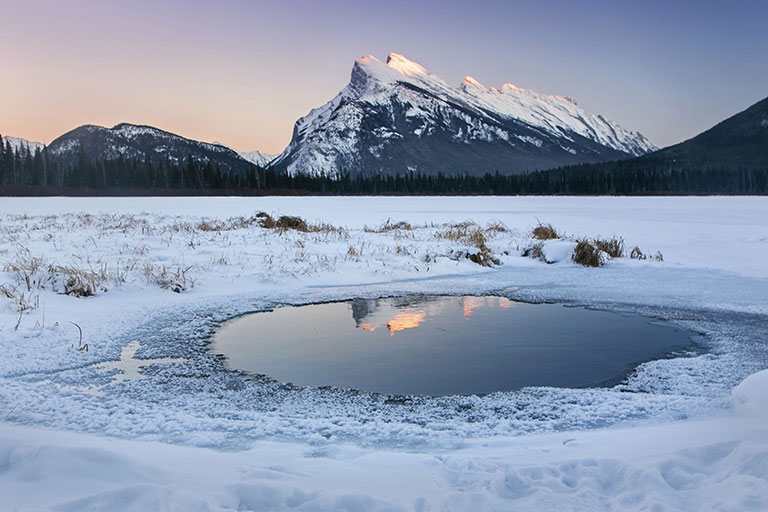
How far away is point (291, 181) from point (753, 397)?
12731 centimetres

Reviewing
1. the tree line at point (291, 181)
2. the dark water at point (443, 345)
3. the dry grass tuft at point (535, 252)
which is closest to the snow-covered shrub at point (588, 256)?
the dry grass tuft at point (535, 252)

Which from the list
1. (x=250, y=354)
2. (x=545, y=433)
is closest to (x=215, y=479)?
(x=545, y=433)

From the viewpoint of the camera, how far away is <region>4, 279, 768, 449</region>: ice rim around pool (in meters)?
4.02

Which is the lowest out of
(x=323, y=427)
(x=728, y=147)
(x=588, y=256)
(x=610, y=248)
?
(x=323, y=427)

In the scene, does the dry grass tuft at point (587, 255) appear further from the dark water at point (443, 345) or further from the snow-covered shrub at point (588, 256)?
the dark water at point (443, 345)

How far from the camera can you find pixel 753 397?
3900 mm

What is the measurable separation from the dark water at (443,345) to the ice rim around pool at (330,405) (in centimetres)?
33

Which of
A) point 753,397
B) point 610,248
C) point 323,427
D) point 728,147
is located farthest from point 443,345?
point 728,147

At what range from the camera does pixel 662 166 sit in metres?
153

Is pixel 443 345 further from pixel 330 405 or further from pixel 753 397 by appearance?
pixel 753 397

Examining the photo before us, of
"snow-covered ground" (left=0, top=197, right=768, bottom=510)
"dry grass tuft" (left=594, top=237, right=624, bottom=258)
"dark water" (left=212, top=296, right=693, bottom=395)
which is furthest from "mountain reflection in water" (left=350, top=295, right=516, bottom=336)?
"dry grass tuft" (left=594, top=237, right=624, bottom=258)

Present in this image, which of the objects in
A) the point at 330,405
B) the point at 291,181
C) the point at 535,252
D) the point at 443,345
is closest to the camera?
the point at 330,405

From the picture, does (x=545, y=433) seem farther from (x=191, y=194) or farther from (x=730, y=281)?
(x=191, y=194)

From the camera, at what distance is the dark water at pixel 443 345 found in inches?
213
